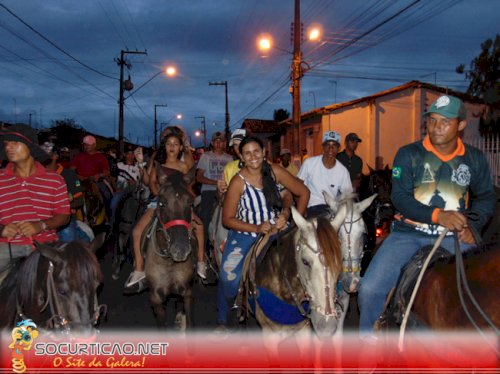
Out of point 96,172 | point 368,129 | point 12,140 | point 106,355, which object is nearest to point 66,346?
point 106,355

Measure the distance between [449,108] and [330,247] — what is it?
149 cm

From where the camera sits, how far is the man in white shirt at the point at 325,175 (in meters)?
6.92

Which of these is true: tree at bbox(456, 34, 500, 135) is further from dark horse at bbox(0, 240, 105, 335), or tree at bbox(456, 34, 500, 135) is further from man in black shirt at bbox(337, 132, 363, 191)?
dark horse at bbox(0, 240, 105, 335)

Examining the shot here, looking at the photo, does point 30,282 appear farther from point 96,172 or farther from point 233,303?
point 96,172

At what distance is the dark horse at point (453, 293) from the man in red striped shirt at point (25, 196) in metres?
3.24

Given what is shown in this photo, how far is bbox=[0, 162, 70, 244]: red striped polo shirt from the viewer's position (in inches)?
163

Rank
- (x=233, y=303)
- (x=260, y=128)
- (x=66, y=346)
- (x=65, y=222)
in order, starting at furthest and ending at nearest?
(x=260, y=128), (x=233, y=303), (x=65, y=222), (x=66, y=346)

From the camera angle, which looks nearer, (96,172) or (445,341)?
(445,341)

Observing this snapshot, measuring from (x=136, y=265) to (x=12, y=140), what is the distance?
2.67 metres

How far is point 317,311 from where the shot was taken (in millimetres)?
3650

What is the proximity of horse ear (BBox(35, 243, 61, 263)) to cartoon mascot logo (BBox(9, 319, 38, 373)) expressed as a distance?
1.85ft

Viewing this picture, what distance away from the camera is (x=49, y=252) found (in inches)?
135

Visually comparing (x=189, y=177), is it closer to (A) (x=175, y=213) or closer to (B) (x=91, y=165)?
(A) (x=175, y=213)

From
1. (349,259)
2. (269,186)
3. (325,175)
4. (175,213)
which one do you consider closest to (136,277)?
(175,213)
